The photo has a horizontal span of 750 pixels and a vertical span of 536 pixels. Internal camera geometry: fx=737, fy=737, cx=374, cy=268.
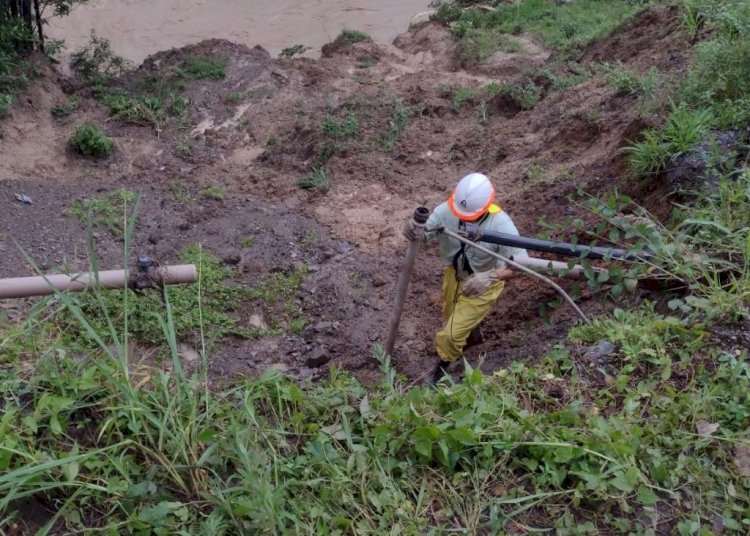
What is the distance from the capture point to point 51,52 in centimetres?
890

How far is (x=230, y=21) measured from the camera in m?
12.5

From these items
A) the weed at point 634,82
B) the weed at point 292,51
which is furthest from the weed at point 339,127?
the weed at point 292,51

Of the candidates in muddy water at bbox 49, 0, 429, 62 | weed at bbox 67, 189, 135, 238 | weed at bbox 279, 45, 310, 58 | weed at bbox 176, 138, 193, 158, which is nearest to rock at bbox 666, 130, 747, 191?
weed at bbox 67, 189, 135, 238

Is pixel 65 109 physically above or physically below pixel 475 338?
above

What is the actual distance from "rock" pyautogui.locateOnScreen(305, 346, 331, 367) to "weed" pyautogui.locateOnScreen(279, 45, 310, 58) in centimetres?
674

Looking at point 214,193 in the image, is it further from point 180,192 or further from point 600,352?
point 600,352

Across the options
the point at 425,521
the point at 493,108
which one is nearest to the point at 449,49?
the point at 493,108

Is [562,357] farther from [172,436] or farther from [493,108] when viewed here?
[493,108]

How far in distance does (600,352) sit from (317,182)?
163 inches

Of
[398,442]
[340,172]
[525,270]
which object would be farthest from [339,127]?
[398,442]

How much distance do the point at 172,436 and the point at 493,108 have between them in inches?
246

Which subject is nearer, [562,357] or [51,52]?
[562,357]

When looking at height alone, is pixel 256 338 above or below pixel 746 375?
below

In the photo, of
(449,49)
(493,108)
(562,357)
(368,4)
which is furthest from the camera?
(368,4)
